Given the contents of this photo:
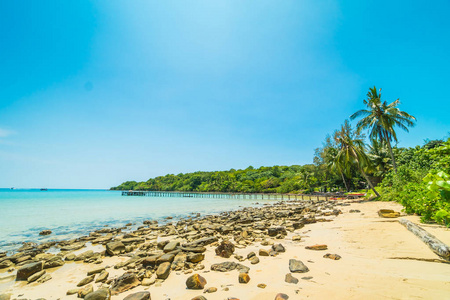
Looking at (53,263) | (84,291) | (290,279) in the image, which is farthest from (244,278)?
(53,263)

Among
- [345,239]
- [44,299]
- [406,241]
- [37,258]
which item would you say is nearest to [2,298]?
[44,299]

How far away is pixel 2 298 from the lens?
4.90 m

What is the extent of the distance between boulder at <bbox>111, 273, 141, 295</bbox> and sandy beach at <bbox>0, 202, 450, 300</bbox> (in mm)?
133

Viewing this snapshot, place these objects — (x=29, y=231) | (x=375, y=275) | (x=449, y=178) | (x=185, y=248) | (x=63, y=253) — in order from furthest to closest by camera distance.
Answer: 1. (x=29, y=231)
2. (x=63, y=253)
3. (x=185, y=248)
4. (x=375, y=275)
5. (x=449, y=178)

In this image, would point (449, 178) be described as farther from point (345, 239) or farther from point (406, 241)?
point (345, 239)

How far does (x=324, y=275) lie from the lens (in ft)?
15.0

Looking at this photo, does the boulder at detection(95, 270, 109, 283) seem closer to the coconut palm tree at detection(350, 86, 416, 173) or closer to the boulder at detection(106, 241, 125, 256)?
the boulder at detection(106, 241, 125, 256)

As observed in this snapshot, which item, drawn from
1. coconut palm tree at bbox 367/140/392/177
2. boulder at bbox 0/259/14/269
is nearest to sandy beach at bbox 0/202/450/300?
boulder at bbox 0/259/14/269

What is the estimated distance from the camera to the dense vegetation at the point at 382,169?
719 cm

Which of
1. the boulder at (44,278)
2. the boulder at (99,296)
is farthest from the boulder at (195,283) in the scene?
the boulder at (44,278)

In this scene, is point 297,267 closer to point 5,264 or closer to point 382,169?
point 5,264

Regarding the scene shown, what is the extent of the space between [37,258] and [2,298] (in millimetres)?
4025

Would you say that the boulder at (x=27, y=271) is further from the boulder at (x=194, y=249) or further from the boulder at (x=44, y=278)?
the boulder at (x=194, y=249)

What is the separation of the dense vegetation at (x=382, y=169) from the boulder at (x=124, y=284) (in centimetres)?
598
